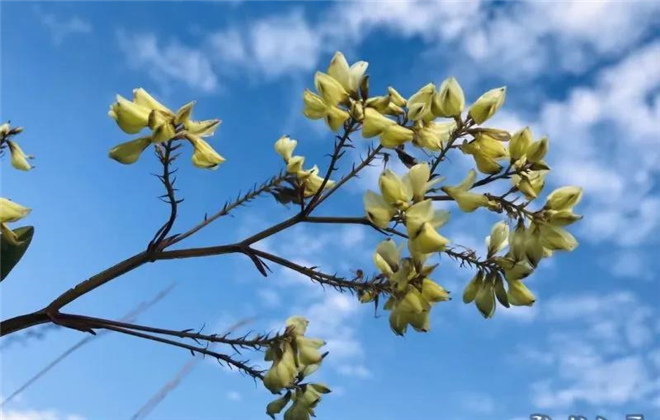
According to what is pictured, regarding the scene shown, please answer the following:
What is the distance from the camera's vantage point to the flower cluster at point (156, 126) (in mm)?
943

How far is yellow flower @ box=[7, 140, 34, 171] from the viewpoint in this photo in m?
1.10

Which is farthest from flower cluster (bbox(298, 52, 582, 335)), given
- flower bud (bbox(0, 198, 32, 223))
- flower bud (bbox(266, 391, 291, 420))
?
flower bud (bbox(0, 198, 32, 223))

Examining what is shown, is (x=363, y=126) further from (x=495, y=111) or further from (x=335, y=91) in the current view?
(x=495, y=111)

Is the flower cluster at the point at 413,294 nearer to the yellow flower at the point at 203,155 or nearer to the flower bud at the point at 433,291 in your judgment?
the flower bud at the point at 433,291

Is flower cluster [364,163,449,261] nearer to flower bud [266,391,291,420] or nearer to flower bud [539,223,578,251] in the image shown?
flower bud [539,223,578,251]

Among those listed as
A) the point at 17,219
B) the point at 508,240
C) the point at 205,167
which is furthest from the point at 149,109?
the point at 508,240

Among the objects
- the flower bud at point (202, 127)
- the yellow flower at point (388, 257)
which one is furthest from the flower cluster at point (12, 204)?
the yellow flower at point (388, 257)

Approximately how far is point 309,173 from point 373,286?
187mm

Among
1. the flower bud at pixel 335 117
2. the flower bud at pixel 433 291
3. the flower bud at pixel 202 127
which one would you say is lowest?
the flower bud at pixel 433 291

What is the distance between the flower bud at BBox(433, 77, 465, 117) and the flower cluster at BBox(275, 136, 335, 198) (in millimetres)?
172

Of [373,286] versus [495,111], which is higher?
[495,111]

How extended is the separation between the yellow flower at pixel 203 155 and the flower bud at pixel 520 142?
0.33 m

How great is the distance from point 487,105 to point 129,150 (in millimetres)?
412

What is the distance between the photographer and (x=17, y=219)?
99 cm
